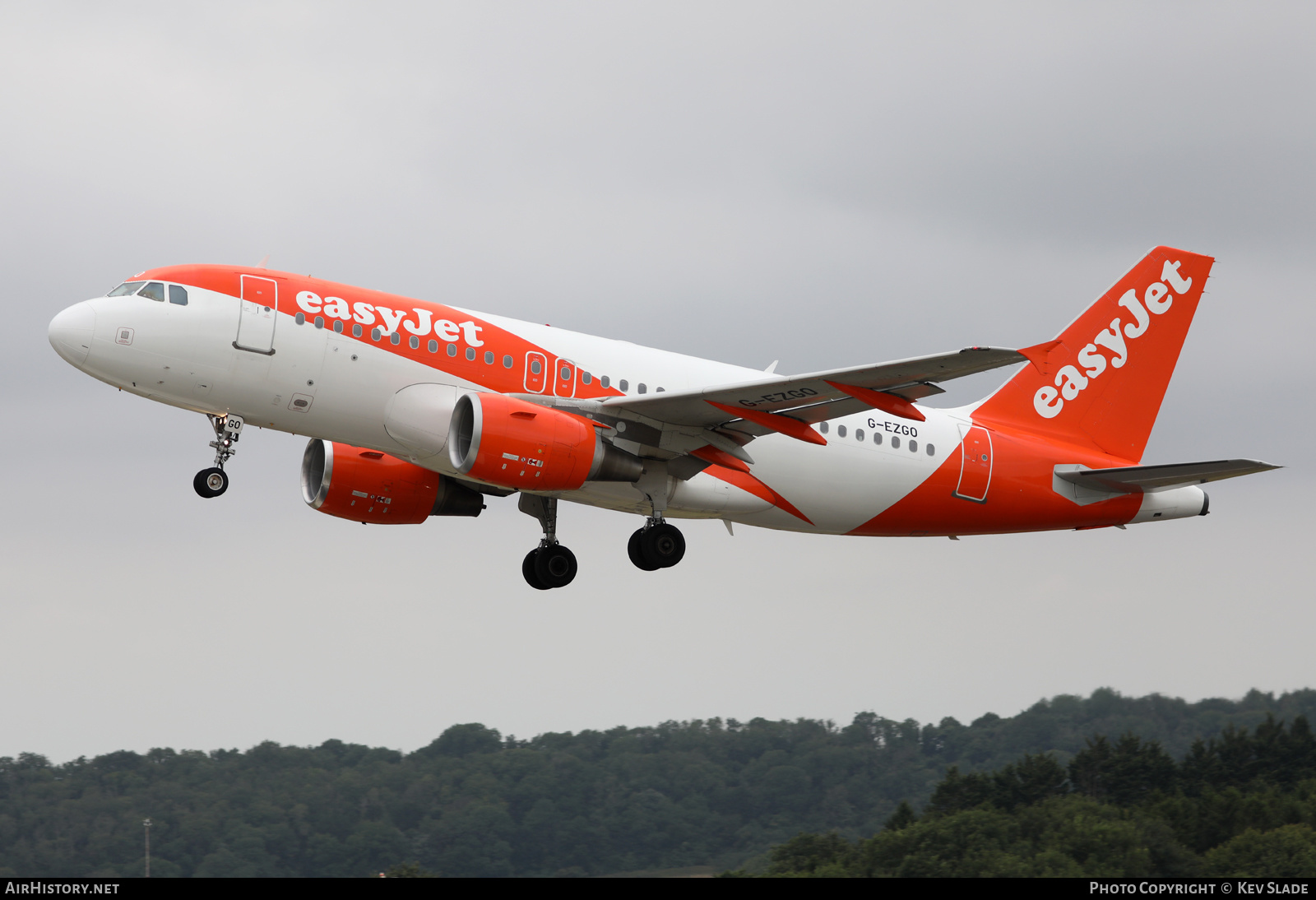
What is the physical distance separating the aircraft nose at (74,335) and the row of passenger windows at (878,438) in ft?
54.2

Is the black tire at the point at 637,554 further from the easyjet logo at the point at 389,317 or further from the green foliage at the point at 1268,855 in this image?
the green foliage at the point at 1268,855

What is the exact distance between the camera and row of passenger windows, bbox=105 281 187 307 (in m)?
29.5

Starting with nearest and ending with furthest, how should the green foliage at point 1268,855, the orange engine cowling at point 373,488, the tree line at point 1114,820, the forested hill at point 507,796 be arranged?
the orange engine cowling at point 373,488 → the green foliage at point 1268,855 → the tree line at point 1114,820 → the forested hill at point 507,796

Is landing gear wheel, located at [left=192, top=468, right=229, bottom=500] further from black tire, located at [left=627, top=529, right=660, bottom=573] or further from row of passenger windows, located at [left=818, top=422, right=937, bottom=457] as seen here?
row of passenger windows, located at [left=818, top=422, right=937, bottom=457]

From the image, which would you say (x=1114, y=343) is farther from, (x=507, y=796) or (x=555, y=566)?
(x=507, y=796)

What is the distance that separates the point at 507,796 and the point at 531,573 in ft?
216

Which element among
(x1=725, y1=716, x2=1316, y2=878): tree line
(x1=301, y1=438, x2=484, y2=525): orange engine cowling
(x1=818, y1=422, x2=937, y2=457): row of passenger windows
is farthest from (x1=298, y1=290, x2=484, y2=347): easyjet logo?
(x1=725, y1=716, x2=1316, y2=878): tree line

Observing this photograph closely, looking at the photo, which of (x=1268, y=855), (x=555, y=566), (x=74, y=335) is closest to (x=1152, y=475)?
(x=555, y=566)

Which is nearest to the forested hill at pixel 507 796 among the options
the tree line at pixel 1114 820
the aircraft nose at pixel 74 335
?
the tree line at pixel 1114 820

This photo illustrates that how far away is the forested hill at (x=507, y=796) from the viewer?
9262 cm

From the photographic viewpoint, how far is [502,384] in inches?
1240

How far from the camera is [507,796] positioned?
98.2m

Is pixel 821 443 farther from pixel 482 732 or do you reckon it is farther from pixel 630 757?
pixel 482 732
